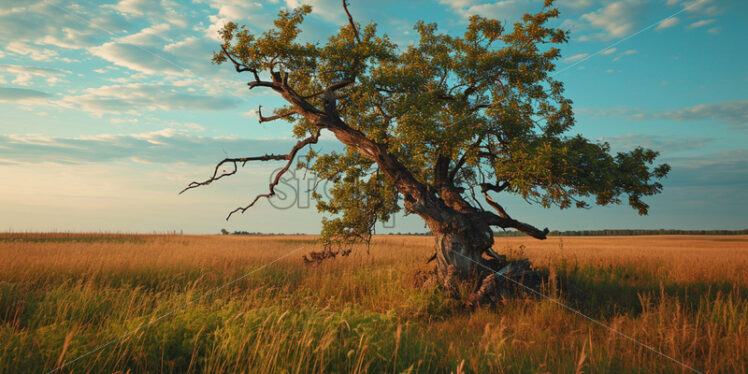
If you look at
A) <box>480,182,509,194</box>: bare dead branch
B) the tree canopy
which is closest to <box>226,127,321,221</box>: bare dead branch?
the tree canopy

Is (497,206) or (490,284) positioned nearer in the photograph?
(490,284)

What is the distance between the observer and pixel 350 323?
565 centimetres

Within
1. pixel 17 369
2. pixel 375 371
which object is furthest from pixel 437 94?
pixel 17 369

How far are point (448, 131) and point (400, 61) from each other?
4.55 metres

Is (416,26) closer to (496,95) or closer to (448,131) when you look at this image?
(496,95)

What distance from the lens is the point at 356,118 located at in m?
13.5

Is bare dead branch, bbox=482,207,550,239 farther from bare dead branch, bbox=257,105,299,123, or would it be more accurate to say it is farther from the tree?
bare dead branch, bbox=257,105,299,123

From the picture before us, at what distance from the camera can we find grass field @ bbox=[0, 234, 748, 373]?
489 centimetres

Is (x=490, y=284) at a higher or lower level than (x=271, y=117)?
lower

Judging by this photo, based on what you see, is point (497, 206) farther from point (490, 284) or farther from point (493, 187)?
point (490, 284)

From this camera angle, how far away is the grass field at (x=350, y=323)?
4.89m

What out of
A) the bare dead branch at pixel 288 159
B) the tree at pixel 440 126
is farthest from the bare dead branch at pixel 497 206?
the bare dead branch at pixel 288 159

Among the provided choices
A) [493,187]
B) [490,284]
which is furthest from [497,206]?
[490,284]

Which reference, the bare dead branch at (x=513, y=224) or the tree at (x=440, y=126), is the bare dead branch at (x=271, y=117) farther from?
the bare dead branch at (x=513, y=224)
